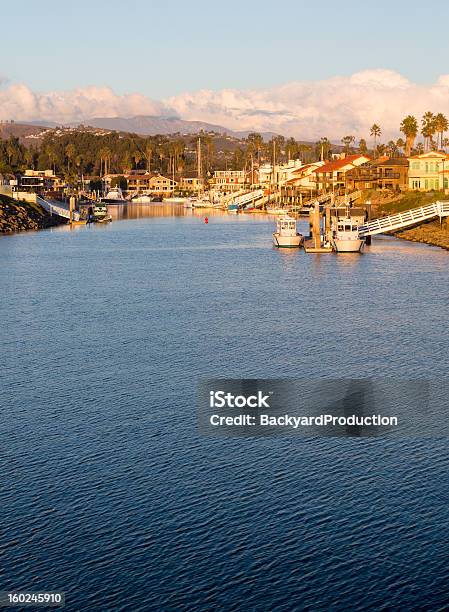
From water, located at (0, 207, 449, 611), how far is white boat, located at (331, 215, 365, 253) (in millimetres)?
31515

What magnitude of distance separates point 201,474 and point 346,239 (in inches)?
2503

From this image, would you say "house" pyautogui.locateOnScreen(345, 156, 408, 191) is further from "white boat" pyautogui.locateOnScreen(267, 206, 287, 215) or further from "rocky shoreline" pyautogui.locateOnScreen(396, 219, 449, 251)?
"rocky shoreline" pyautogui.locateOnScreen(396, 219, 449, 251)

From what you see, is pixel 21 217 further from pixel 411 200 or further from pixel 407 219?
pixel 407 219

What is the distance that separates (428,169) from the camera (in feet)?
444

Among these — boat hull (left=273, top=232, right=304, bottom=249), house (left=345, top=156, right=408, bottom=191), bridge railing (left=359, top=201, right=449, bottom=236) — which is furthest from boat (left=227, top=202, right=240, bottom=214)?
boat hull (left=273, top=232, right=304, bottom=249)

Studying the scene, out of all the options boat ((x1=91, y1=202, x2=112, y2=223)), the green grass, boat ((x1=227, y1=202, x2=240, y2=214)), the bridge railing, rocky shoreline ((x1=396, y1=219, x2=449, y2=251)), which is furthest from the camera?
boat ((x1=227, y1=202, x2=240, y2=214))

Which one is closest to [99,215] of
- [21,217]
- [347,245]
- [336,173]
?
[21,217]

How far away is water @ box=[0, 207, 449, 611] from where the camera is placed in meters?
21.0

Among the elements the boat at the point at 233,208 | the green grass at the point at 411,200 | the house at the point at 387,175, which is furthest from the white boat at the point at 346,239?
the boat at the point at 233,208

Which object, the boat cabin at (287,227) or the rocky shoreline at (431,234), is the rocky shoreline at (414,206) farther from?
the boat cabin at (287,227)

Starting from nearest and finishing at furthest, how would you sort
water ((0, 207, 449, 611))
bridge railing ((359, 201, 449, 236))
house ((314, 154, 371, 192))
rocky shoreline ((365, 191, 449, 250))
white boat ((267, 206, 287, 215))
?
1. water ((0, 207, 449, 611))
2. rocky shoreline ((365, 191, 449, 250))
3. bridge railing ((359, 201, 449, 236))
4. white boat ((267, 206, 287, 215))
5. house ((314, 154, 371, 192))

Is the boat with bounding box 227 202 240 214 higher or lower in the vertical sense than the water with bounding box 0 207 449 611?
higher

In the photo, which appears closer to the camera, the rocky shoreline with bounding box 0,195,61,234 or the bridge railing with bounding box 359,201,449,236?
the bridge railing with bounding box 359,201,449,236

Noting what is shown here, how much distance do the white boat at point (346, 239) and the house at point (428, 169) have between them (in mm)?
47498
